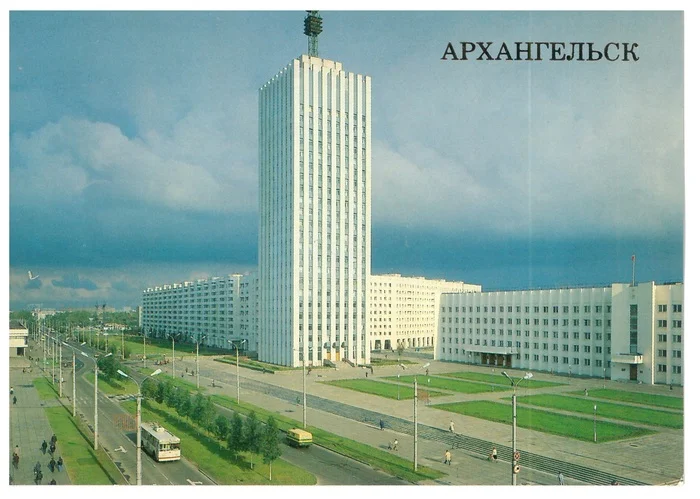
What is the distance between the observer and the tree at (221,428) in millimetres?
23098

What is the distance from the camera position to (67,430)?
2733 centimetres

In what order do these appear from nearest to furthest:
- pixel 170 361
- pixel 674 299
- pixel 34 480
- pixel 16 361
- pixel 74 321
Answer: pixel 34 480, pixel 674 299, pixel 16 361, pixel 170 361, pixel 74 321

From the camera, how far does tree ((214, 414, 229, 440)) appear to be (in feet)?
75.8

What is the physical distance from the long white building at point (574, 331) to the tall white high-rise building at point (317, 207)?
10.2 m

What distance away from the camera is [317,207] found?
185 ft

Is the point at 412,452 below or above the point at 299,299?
below

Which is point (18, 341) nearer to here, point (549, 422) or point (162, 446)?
point (162, 446)

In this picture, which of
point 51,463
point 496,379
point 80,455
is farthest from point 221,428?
point 496,379

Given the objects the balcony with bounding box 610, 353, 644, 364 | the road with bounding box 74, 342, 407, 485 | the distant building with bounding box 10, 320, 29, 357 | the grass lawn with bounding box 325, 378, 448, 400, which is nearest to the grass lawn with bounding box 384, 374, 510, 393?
the grass lawn with bounding box 325, 378, 448, 400

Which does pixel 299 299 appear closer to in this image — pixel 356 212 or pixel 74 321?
pixel 356 212

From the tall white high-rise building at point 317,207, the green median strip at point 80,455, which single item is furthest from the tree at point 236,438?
the tall white high-rise building at point 317,207

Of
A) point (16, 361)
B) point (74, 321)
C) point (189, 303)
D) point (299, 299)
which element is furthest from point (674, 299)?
point (189, 303)

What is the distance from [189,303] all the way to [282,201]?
43714 mm

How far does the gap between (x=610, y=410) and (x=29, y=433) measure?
94.9ft
